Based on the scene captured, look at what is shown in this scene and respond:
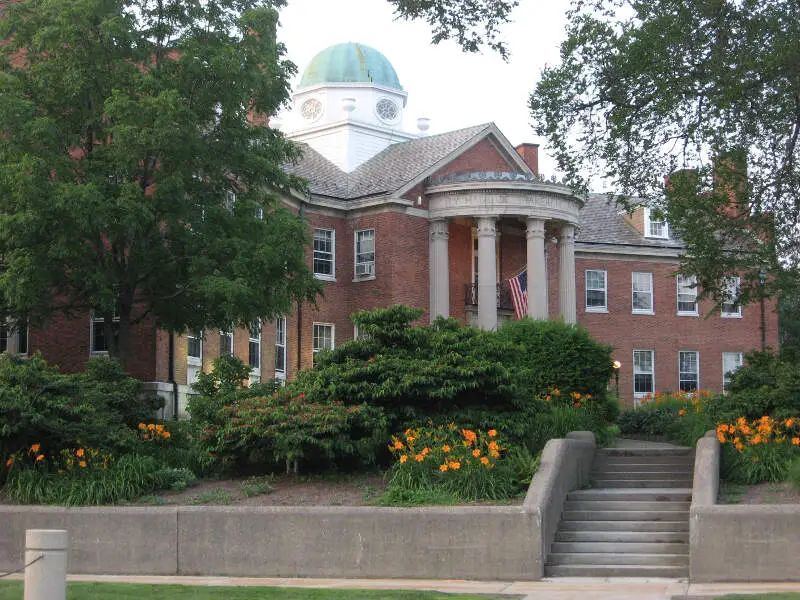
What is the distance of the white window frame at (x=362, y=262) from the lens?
3909 cm

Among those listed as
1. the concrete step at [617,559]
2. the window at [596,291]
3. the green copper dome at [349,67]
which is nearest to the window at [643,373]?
the window at [596,291]

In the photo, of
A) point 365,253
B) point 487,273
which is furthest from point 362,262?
point 487,273

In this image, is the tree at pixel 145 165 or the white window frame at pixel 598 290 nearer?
the tree at pixel 145 165

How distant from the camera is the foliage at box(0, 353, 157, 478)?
53.6 ft

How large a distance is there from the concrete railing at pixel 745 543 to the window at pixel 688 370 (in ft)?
112

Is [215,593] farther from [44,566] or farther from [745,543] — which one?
[745,543]

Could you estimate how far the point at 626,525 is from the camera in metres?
15.7

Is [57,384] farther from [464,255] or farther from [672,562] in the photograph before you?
[464,255]

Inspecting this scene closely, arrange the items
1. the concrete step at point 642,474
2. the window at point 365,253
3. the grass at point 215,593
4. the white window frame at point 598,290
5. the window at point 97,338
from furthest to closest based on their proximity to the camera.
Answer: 1. the white window frame at point 598,290
2. the window at point 365,253
3. the window at point 97,338
4. the concrete step at point 642,474
5. the grass at point 215,593

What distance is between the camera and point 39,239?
71.5 feet

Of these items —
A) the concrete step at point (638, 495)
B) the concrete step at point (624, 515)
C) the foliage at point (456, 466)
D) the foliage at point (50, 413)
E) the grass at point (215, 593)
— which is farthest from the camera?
the concrete step at point (638, 495)

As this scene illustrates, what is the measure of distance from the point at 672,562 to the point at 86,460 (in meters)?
8.11

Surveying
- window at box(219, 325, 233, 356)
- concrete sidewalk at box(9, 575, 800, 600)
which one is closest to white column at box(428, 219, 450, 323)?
window at box(219, 325, 233, 356)

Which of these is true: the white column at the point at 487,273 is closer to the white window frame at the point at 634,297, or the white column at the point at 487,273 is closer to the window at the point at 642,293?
the white window frame at the point at 634,297
